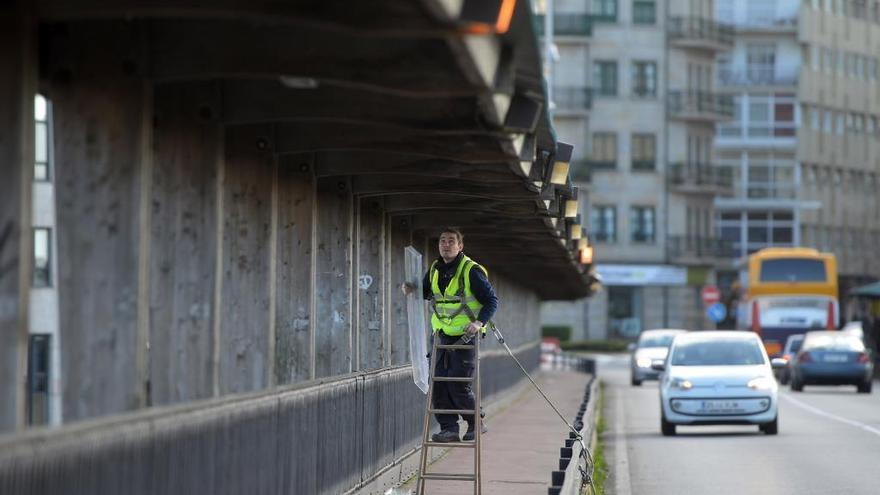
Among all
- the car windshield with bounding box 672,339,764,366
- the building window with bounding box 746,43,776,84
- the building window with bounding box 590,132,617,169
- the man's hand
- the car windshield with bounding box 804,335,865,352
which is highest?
the building window with bounding box 746,43,776,84

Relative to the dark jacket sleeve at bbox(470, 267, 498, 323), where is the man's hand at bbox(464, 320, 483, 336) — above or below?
below

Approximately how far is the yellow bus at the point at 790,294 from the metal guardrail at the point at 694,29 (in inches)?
1266

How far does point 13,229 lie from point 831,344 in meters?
41.3

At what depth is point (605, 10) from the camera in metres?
91.6

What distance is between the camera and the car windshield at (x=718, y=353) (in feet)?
88.5

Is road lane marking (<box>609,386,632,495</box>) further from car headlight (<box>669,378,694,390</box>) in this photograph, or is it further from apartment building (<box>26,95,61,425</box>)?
apartment building (<box>26,95,61,425</box>)

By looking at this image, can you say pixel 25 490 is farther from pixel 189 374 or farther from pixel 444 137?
pixel 444 137

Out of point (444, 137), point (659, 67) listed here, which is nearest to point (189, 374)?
point (444, 137)

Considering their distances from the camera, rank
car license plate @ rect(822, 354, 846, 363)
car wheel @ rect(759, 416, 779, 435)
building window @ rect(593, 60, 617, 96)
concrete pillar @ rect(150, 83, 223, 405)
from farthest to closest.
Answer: building window @ rect(593, 60, 617, 96), car license plate @ rect(822, 354, 846, 363), car wheel @ rect(759, 416, 779, 435), concrete pillar @ rect(150, 83, 223, 405)

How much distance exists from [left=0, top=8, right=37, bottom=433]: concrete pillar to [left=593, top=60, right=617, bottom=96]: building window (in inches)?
3352

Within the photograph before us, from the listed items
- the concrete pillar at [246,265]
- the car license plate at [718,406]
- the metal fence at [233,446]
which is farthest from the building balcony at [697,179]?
the concrete pillar at [246,265]

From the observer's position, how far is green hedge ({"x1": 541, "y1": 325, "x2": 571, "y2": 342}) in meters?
92.1

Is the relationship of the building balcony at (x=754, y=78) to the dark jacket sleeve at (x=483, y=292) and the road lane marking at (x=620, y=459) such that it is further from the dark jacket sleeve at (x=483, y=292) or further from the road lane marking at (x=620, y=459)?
the dark jacket sleeve at (x=483, y=292)

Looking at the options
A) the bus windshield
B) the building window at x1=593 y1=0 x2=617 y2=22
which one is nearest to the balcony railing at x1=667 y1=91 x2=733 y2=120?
the building window at x1=593 y1=0 x2=617 y2=22
